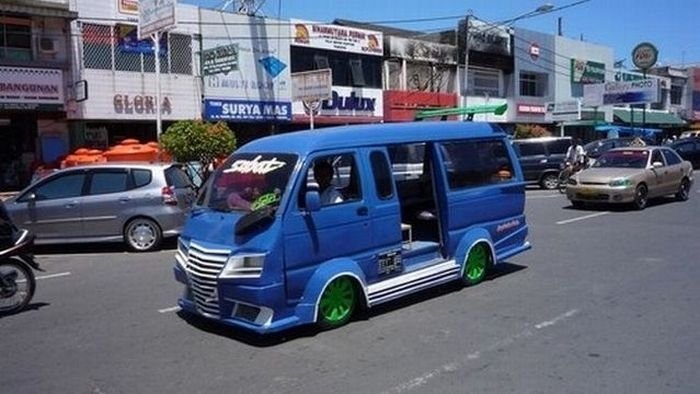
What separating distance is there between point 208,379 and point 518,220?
5.44m

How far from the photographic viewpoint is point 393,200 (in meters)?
7.40

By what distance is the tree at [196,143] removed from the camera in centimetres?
1811

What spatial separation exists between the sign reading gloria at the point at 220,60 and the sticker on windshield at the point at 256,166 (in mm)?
17951

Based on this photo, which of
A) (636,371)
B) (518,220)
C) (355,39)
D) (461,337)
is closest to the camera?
(636,371)

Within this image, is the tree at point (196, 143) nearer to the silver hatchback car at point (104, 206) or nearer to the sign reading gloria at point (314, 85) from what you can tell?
the sign reading gloria at point (314, 85)

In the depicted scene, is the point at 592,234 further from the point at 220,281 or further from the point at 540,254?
the point at 220,281

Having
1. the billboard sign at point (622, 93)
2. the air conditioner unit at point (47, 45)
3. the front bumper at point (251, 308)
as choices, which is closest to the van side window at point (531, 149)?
the air conditioner unit at point (47, 45)

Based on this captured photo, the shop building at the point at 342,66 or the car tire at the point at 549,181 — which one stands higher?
the shop building at the point at 342,66

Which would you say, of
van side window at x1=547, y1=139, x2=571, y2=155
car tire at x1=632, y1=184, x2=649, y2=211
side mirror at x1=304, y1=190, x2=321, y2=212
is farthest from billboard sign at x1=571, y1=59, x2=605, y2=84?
side mirror at x1=304, y1=190, x2=321, y2=212

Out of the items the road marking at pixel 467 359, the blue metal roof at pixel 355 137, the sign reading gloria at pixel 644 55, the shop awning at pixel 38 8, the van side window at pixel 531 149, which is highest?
the sign reading gloria at pixel 644 55

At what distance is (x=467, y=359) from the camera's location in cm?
566

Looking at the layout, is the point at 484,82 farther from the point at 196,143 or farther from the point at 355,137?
the point at 355,137

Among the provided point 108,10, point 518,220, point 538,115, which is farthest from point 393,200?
point 538,115

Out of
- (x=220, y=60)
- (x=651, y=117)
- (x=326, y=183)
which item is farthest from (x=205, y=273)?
(x=651, y=117)
